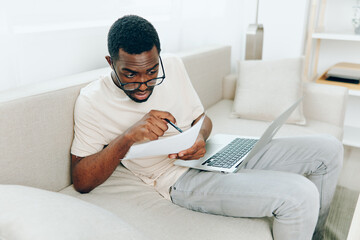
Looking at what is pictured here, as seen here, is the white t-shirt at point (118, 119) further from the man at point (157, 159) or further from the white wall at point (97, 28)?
the white wall at point (97, 28)

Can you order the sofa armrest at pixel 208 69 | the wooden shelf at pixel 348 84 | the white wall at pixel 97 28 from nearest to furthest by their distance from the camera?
the white wall at pixel 97 28
the sofa armrest at pixel 208 69
the wooden shelf at pixel 348 84

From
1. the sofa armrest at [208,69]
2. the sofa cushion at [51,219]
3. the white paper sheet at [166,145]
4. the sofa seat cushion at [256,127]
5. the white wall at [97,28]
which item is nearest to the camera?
the sofa cushion at [51,219]

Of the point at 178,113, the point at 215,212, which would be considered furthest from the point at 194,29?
the point at 215,212

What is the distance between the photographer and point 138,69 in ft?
3.45

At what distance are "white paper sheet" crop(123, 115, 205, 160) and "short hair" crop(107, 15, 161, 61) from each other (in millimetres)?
292

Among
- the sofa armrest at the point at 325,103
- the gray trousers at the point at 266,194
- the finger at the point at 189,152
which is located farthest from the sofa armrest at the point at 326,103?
the finger at the point at 189,152

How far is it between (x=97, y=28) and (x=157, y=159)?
721 mm

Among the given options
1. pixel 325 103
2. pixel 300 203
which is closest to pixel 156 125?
pixel 300 203

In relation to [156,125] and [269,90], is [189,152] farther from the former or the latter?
[269,90]

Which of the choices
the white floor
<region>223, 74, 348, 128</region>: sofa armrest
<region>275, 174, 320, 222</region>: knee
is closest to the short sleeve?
<region>275, 174, 320, 222</region>: knee

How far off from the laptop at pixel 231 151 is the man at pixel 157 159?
3 cm

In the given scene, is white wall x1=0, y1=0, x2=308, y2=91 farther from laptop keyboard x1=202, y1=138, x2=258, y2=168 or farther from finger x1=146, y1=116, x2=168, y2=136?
laptop keyboard x1=202, y1=138, x2=258, y2=168

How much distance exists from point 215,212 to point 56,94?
0.62 m

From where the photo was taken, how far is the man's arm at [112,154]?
1.02 metres
